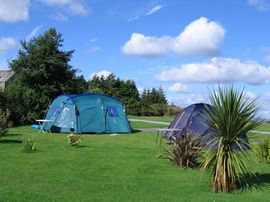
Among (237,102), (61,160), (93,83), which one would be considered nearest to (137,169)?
(61,160)

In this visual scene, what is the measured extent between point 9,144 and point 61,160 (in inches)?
197

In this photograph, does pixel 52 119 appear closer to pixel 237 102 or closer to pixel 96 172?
pixel 96 172

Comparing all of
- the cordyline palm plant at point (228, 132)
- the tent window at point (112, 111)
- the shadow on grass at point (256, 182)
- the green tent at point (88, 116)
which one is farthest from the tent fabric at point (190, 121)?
the cordyline palm plant at point (228, 132)

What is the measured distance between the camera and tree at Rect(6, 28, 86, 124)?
34.8 meters

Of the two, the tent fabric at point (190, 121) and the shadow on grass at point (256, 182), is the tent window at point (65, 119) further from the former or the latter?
the shadow on grass at point (256, 182)

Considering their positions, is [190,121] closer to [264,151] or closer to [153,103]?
[264,151]

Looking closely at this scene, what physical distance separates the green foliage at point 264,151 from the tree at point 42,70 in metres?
20.8

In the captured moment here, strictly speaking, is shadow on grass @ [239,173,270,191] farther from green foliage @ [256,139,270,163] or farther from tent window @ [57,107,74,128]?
tent window @ [57,107,74,128]

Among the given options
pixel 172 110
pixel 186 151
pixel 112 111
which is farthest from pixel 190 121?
pixel 172 110

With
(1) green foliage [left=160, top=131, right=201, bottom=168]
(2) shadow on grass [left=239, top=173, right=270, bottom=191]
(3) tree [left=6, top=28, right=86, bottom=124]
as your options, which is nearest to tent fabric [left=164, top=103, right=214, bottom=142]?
(1) green foliage [left=160, top=131, right=201, bottom=168]

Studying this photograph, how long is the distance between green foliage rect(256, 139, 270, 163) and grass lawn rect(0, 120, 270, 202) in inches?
21.9

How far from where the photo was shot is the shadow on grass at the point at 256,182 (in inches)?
452

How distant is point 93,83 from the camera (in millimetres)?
57250

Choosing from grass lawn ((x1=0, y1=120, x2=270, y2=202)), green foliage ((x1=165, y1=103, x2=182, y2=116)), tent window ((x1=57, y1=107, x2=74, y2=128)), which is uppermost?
green foliage ((x1=165, y1=103, x2=182, y2=116))
